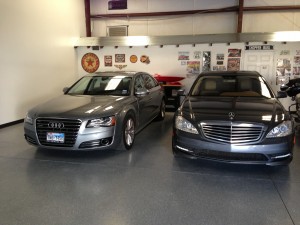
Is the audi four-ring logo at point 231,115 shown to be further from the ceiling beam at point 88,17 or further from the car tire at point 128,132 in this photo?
the ceiling beam at point 88,17

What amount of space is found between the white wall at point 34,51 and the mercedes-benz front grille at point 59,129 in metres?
2.77

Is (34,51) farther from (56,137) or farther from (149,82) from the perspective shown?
(56,137)

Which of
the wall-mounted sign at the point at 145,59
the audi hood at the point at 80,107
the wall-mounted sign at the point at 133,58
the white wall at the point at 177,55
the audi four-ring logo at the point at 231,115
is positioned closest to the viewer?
the audi four-ring logo at the point at 231,115

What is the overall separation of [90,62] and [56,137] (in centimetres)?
589

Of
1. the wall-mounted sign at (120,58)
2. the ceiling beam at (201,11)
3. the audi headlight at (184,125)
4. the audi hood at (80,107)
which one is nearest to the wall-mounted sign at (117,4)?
the ceiling beam at (201,11)

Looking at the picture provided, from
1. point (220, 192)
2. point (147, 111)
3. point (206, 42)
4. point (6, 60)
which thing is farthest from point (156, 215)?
point (206, 42)

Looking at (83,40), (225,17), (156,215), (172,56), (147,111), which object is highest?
(225,17)

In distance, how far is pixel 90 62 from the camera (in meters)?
9.32

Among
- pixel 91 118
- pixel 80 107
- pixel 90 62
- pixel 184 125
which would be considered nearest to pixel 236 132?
pixel 184 125

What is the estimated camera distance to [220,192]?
3033 millimetres

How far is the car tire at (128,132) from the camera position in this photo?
4262 mm

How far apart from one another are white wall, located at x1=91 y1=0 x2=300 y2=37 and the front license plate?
20.8ft

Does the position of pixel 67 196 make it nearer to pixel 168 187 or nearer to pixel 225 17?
pixel 168 187

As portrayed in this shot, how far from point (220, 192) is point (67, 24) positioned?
744 cm
